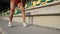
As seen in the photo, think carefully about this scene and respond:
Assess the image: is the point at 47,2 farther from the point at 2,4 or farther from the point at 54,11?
the point at 2,4

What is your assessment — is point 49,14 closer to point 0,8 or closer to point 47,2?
point 47,2

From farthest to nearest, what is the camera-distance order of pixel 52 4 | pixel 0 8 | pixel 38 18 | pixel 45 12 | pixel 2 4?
pixel 2 4
pixel 0 8
pixel 38 18
pixel 45 12
pixel 52 4

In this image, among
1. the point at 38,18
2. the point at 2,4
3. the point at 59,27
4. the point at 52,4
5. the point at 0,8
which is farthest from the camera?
the point at 2,4

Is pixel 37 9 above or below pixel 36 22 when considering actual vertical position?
above

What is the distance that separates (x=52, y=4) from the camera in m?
6.41

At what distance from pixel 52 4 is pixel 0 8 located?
2665 centimetres

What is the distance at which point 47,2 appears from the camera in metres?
7.05

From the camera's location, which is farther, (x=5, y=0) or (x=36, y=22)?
(x=5, y=0)

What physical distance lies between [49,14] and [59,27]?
0.93 meters

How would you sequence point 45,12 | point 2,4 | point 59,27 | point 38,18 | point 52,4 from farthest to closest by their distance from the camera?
point 2,4 → point 38,18 → point 45,12 → point 52,4 → point 59,27

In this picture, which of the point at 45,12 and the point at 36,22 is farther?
the point at 36,22

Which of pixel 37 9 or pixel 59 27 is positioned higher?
pixel 37 9

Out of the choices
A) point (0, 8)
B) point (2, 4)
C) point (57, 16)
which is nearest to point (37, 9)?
point (57, 16)

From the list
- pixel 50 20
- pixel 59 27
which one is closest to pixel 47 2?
pixel 50 20
